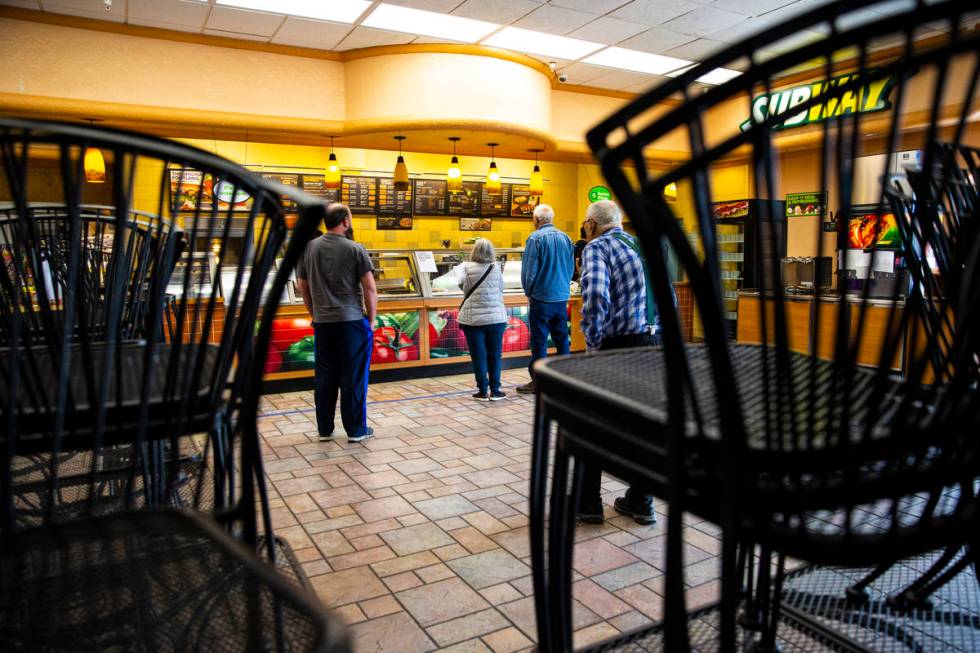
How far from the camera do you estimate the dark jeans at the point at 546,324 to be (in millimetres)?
6020

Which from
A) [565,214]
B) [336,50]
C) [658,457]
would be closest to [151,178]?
[336,50]

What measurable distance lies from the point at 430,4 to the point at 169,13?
2.40 meters

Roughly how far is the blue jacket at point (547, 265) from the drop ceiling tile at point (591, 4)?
2.09m

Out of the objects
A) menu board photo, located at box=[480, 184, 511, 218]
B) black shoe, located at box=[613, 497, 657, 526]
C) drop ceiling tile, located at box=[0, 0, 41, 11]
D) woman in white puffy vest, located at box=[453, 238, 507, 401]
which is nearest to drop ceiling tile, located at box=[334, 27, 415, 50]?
woman in white puffy vest, located at box=[453, 238, 507, 401]

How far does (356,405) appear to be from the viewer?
4641 mm

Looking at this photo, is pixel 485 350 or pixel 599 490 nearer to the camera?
pixel 599 490

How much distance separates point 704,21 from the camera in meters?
6.80

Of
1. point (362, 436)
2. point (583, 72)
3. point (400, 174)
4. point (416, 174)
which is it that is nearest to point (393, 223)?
point (416, 174)

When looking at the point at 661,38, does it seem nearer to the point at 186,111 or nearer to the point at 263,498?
the point at 186,111

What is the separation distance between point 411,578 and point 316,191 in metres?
8.91

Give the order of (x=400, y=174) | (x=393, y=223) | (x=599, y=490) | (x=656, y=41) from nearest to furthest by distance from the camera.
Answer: (x=599, y=490)
(x=656, y=41)
(x=400, y=174)
(x=393, y=223)

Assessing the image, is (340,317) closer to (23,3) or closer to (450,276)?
(450,276)

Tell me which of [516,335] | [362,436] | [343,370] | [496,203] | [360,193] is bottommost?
[362,436]

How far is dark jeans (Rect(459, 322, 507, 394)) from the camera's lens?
6.07m
